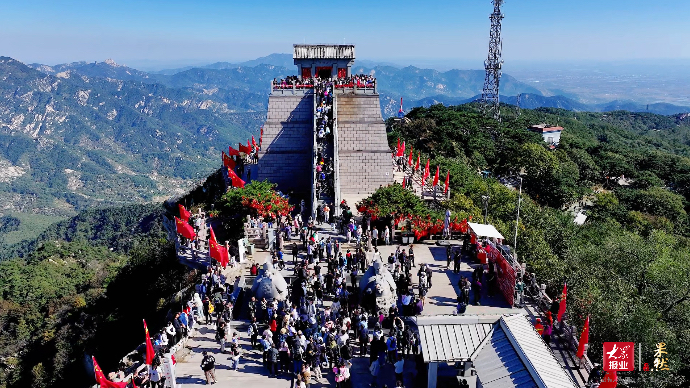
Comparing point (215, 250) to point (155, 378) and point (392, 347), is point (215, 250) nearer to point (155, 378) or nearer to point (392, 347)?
point (155, 378)

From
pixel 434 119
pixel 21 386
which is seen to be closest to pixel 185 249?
pixel 21 386

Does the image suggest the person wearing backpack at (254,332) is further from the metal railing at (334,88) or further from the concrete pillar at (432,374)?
the metal railing at (334,88)

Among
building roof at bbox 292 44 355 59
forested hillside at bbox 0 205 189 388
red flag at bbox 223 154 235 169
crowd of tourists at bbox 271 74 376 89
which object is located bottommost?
forested hillside at bbox 0 205 189 388

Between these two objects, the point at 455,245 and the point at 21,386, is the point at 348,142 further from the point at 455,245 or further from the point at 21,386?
the point at 21,386

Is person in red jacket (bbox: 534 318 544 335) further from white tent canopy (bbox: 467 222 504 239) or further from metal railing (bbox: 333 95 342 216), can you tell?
metal railing (bbox: 333 95 342 216)

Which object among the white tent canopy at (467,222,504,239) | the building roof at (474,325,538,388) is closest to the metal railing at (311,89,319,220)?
the white tent canopy at (467,222,504,239)

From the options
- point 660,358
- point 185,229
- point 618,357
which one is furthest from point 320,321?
point 660,358

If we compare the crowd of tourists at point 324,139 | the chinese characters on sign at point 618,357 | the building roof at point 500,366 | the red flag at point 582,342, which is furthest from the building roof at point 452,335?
the crowd of tourists at point 324,139
